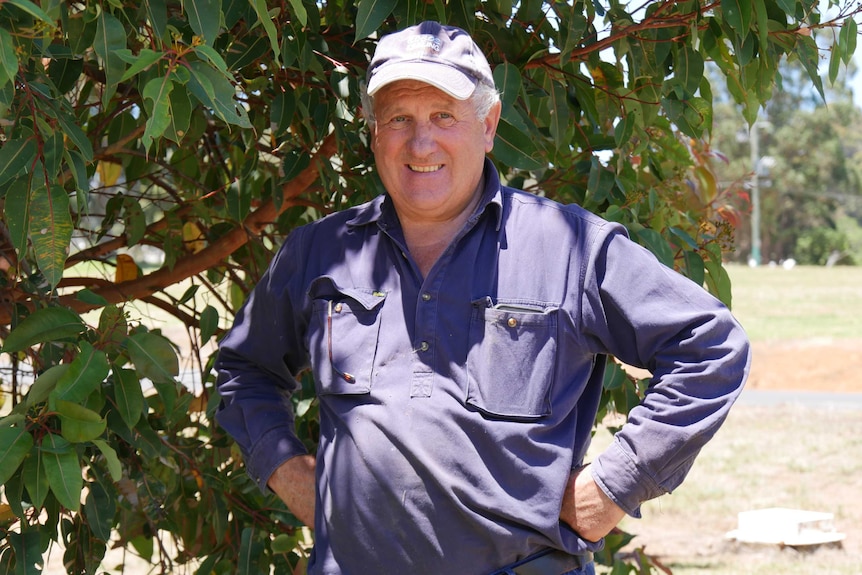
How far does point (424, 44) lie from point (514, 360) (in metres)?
0.64

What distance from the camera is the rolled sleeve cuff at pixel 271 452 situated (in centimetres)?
245

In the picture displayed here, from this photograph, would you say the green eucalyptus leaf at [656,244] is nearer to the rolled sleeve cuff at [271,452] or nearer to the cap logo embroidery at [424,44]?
the cap logo embroidery at [424,44]

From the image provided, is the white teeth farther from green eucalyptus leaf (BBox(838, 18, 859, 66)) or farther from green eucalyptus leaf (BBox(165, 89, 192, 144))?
green eucalyptus leaf (BBox(838, 18, 859, 66))

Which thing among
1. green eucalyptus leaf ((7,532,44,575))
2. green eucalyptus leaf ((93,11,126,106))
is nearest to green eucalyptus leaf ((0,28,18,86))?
green eucalyptus leaf ((93,11,126,106))

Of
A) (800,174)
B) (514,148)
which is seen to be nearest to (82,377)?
(514,148)

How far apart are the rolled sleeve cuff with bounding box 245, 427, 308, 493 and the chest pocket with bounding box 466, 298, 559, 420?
51 centimetres

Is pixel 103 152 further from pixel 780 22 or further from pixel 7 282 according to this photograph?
pixel 780 22

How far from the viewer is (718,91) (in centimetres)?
5003

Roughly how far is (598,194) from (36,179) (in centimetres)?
142

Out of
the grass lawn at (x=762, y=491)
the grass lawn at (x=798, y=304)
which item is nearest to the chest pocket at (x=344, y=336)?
the grass lawn at (x=762, y=491)

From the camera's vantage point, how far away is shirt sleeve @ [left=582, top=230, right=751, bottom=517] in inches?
84.1

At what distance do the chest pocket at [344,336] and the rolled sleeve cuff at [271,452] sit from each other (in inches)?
8.5

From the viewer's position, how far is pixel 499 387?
2137 millimetres

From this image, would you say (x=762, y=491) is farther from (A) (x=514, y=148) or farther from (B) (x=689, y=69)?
(A) (x=514, y=148)
